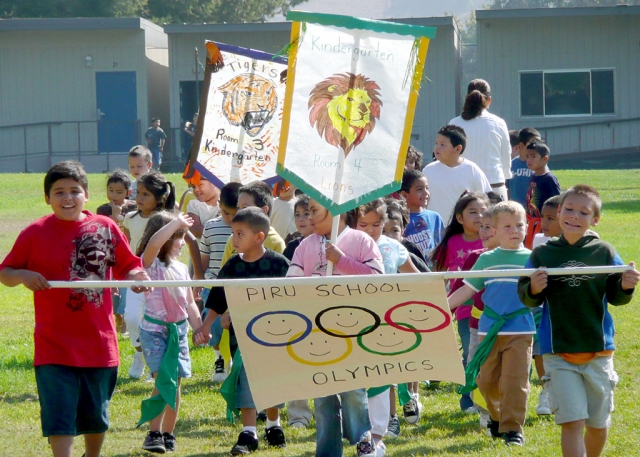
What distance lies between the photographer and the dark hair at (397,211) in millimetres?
6789

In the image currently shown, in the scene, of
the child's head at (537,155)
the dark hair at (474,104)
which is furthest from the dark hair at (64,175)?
the child's head at (537,155)

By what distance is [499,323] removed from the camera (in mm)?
6102

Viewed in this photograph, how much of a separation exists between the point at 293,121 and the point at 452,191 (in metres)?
3.44

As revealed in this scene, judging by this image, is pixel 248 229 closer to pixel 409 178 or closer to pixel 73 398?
pixel 73 398

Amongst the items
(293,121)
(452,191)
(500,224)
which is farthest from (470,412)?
(293,121)

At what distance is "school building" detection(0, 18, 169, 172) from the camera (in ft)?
106

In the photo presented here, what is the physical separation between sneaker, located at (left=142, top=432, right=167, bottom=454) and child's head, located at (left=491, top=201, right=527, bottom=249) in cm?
251

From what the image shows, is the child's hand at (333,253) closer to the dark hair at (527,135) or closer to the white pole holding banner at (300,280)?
the white pole holding banner at (300,280)

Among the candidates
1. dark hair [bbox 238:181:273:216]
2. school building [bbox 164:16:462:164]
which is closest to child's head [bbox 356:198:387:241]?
dark hair [bbox 238:181:273:216]

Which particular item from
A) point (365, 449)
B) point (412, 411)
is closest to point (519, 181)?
point (412, 411)

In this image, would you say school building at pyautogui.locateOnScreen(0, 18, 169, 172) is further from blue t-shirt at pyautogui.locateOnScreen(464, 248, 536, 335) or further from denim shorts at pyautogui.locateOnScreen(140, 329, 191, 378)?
blue t-shirt at pyautogui.locateOnScreen(464, 248, 536, 335)

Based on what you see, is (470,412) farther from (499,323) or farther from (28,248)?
(28,248)

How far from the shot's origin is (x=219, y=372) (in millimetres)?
8023

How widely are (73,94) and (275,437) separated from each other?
28.3m
